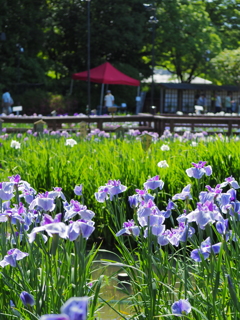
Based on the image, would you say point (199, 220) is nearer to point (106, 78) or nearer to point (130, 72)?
point (106, 78)

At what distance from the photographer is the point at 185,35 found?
35.5 meters

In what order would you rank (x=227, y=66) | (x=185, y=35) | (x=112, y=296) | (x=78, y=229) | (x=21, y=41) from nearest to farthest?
1. (x=78, y=229)
2. (x=112, y=296)
3. (x=21, y=41)
4. (x=227, y=66)
5. (x=185, y=35)

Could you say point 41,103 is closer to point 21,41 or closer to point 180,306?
point 21,41

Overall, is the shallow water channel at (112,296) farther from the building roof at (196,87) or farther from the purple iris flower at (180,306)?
the building roof at (196,87)

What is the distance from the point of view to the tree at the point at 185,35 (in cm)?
3488

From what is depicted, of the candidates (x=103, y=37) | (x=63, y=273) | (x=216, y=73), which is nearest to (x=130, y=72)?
(x=103, y=37)

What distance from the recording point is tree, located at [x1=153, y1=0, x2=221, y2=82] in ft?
114

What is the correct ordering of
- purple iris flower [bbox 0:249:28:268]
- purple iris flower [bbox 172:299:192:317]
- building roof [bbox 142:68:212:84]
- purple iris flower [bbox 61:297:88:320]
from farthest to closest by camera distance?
1. building roof [bbox 142:68:212:84]
2. purple iris flower [bbox 0:249:28:268]
3. purple iris flower [bbox 172:299:192:317]
4. purple iris flower [bbox 61:297:88:320]

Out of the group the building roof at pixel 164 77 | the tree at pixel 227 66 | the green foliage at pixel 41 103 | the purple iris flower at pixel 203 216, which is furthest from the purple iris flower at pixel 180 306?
the building roof at pixel 164 77

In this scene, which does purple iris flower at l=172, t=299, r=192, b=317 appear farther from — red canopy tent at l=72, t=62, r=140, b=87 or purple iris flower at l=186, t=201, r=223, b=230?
red canopy tent at l=72, t=62, r=140, b=87

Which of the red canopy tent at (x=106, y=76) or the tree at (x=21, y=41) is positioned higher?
the tree at (x=21, y=41)

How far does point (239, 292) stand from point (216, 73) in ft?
114

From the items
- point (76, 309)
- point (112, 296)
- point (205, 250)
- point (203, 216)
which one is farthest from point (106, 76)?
point (76, 309)

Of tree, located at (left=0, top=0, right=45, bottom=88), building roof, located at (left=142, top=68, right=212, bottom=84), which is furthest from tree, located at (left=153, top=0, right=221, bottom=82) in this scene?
tree, located at (left=0, top=0, right=45, bottom=88)
